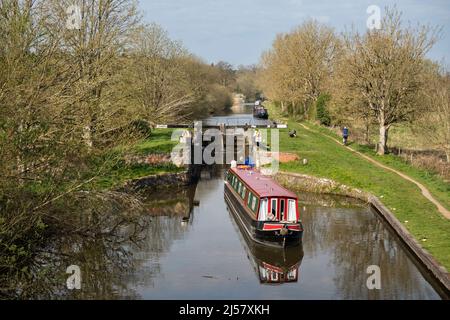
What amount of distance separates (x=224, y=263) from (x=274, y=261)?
1731mm

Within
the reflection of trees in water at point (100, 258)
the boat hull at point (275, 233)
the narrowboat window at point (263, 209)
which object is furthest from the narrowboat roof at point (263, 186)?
the reflection of trees in water at point (100, 258)

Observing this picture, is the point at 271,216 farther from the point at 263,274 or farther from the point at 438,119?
the point at 438,119

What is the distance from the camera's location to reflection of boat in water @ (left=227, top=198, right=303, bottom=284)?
1562 centimetres

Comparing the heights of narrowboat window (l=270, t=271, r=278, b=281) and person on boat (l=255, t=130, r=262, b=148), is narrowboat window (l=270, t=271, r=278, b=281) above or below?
below

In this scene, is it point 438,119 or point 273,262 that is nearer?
point 273,262

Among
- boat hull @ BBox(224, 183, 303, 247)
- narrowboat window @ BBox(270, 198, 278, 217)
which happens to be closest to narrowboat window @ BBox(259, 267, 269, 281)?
boat hull @ BBox(224, 183, 303, 247)

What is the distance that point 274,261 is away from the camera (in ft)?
56.1

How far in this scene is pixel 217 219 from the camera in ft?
75.5

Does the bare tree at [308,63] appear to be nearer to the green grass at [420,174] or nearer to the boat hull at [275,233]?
the green grass at [420,174]

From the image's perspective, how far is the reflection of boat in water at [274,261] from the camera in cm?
1562

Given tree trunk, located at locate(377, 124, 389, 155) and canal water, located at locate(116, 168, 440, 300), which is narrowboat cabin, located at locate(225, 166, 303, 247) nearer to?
canal water, located at locate(116, 168, 440, 300)

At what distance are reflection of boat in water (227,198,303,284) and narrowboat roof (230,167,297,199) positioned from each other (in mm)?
1835

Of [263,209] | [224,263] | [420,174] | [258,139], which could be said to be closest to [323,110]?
[258,139]
